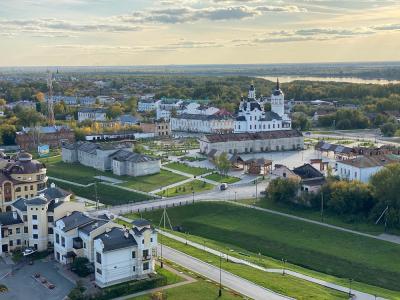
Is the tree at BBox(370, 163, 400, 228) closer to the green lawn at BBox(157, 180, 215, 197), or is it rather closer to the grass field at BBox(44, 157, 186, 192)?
the green lawn at BBox(157, 180, 215, 197)

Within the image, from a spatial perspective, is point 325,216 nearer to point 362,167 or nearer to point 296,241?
point 296,241

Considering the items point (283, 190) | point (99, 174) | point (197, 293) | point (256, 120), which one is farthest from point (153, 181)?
point (256, 120)

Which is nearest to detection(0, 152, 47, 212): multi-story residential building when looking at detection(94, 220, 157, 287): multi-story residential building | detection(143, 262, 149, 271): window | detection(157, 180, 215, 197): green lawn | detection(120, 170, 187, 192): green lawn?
detection(120, 170, 187, 192): green lawn

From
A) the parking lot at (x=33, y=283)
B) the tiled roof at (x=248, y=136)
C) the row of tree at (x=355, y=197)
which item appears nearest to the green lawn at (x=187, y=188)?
the row of tree at (x=355, y=197)

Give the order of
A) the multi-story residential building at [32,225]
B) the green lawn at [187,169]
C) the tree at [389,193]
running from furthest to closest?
the green lawn at [187,169] → the tree at [389,193] → the multi-story residential building at [32,225]

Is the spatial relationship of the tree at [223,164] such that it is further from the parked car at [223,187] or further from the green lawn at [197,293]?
the green lawn at [197,293]

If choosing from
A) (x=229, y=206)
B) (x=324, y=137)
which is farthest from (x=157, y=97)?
(x=229, y=206)
